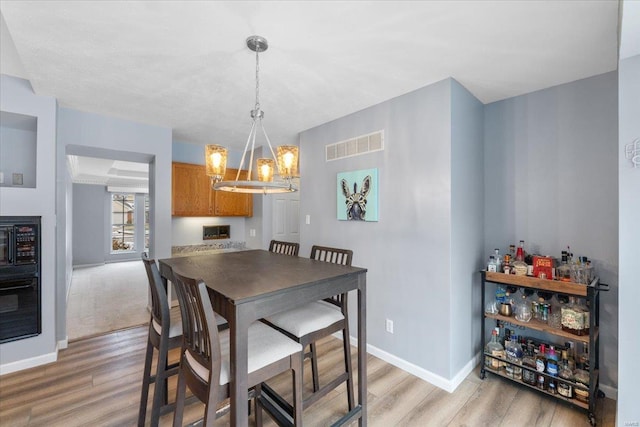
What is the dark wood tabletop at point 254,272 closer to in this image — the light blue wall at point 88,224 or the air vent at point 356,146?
the air vent at point 356,146

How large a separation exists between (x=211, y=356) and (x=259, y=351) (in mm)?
238

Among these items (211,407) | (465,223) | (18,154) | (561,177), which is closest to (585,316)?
(465,223)

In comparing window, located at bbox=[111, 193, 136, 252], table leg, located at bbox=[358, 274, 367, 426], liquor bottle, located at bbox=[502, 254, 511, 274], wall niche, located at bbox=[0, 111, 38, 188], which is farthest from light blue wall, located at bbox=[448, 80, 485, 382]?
window, located at bbox=[111, 193, 136, 252]

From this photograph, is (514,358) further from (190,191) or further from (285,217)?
(190,191)

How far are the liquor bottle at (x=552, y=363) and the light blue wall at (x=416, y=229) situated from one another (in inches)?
22.3

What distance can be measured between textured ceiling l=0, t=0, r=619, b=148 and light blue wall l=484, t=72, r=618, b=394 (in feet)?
0.62

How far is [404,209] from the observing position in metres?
2.59

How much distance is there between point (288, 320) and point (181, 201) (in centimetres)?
328

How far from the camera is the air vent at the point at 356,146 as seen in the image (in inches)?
111

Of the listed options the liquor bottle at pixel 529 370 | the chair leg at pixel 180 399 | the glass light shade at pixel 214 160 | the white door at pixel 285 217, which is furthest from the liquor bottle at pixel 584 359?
the white door at pixel 285 217

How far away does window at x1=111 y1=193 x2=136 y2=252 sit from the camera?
26.4 feet

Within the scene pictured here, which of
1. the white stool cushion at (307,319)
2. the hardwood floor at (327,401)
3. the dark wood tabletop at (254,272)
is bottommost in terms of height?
the hardwood floor at (327,401)

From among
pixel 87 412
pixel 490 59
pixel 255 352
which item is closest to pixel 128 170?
pixel 87 412

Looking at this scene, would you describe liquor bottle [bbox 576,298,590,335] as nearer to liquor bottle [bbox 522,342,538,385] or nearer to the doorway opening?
liquor bottle [bbox 522,342,538,385]
